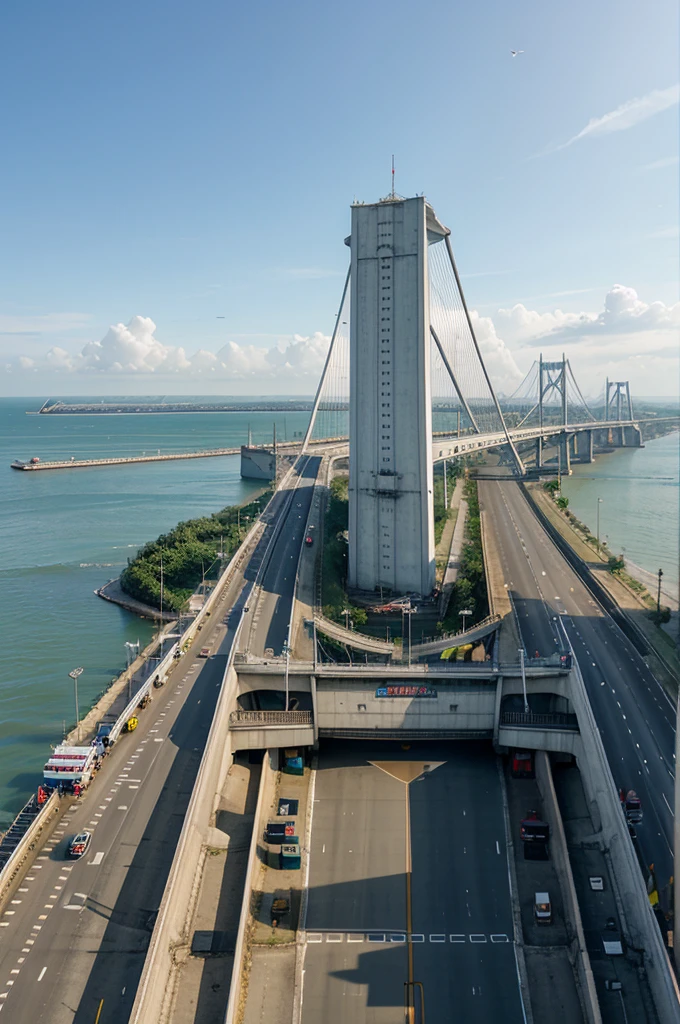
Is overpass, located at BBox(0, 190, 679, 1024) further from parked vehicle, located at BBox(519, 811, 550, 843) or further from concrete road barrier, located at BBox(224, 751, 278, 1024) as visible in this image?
parked vehicle, located at BBox(519, 811, 550, 843)

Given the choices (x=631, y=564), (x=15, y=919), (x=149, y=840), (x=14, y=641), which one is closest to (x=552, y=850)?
(x=149, y=840)

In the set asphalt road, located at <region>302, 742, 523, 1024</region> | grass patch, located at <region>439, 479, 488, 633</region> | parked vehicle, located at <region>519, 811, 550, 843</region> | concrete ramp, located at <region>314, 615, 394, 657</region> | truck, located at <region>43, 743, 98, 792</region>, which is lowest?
asphalt road, located at <region>302, 742, 523, 1024</region>

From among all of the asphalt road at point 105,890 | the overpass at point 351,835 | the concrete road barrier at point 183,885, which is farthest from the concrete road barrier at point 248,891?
the asphalt road at point 105,890

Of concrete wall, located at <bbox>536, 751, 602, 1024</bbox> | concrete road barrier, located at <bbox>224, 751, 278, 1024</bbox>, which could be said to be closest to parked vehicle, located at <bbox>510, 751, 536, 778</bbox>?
concrete wall, located at <bbox>536, 751, 602, 1024</bbox>

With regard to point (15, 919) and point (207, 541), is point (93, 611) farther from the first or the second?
point (15, 919)

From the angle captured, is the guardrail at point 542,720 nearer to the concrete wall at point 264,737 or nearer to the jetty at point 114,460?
the concrete wall at point 264,737
